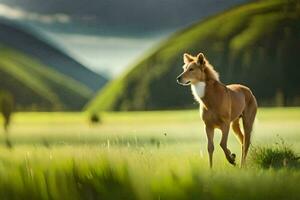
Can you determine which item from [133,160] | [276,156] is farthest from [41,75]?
[276,156]

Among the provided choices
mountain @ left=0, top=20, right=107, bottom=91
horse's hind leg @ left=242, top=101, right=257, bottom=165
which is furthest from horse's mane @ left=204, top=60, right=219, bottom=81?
mountain @ left=0, top=20, right=107, bottom=91

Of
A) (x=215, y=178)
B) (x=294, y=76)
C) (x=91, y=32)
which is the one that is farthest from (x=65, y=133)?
(x=294, y=76)

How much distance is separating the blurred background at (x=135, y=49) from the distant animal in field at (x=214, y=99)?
5.4 inches

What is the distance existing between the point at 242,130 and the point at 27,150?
3.38ft

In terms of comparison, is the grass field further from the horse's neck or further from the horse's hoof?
the horse's neck

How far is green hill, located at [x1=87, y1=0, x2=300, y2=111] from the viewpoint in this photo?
3664 mm

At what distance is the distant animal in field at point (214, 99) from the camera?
337cm

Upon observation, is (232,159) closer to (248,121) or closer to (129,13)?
(248,121)

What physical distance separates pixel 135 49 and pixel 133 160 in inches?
24.2

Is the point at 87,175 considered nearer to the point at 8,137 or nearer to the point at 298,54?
the point at 8,137

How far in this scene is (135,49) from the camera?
376 centimetres

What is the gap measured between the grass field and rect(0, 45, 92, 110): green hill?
2.3 inches

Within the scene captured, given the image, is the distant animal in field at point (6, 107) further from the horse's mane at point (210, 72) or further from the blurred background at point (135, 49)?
the horse's mane at point (210, 72)

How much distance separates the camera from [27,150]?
3.54 m
